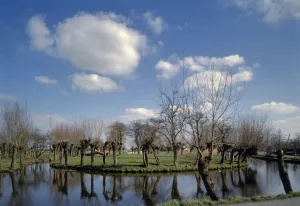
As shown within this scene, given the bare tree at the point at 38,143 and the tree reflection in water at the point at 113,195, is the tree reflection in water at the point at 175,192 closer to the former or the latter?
the tree reflection in water at the point at 113,195

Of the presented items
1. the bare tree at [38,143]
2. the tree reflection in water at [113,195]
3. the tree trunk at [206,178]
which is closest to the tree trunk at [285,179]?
the tree trunk at [206,178]

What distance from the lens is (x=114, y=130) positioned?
9400 centimetres

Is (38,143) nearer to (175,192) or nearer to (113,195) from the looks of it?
(113,195)

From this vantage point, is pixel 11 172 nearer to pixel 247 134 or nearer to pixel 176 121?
pixel 176 121

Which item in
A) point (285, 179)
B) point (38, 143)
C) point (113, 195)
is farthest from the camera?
point (38, 143)

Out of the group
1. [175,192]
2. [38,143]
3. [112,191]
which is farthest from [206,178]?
[38,143]

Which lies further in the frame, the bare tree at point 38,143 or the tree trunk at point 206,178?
the bare tree at point 38,143

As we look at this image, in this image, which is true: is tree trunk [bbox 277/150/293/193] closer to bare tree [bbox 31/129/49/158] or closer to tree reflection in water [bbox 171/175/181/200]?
tree reflection in water [bbox 171/175/181/200]

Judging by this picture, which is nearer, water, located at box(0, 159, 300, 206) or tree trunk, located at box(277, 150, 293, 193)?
tree trunk, located at box(277, 150, 293, 193)

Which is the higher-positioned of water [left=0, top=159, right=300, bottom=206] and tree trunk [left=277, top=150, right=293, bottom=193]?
tree trunk [left=277, top=150, right=293, bottom=193]

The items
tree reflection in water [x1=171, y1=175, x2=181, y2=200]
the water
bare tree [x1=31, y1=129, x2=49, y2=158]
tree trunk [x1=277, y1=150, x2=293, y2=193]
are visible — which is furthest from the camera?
bare tree [x1=31, y1=129, x2=49, y2=158]

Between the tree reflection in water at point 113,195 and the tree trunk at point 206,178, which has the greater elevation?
the tree trunk at point 206,178

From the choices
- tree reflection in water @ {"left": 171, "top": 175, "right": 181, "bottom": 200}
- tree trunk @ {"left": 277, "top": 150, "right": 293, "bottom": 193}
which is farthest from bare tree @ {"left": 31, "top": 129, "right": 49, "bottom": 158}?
tree trunk @ {"left": 277, "top": 150, "right": 293, "bottom": 193}

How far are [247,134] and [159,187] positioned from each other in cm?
4121
